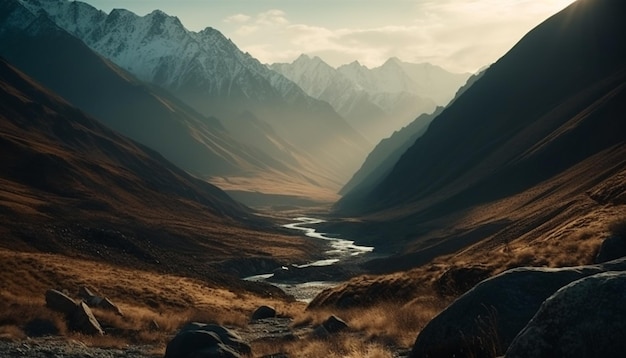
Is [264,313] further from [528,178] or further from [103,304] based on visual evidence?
[528,178]

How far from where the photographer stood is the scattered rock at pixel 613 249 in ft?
61.2

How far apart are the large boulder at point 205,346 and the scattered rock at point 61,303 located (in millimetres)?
10952

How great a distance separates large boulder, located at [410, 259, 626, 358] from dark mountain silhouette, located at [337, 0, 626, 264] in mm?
67722

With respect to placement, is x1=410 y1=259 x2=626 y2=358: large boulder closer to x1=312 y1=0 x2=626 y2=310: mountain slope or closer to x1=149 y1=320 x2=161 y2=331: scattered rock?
x1=312 y1=0 x2=626 y2=310: mountain slope

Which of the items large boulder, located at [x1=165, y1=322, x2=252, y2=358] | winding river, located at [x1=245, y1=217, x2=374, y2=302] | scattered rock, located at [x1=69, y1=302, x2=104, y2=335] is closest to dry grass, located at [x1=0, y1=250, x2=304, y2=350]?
scattered rock, located at [x1=69, y1=302, x2=104, y2=335]

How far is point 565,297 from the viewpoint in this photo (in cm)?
827

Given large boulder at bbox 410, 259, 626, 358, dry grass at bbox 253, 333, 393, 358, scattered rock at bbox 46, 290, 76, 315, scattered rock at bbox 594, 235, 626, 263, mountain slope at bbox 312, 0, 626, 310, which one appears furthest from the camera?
mountain slope at bbox 312, 0, 626, 310

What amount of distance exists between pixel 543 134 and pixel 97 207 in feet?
383

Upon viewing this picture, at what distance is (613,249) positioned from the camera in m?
19.0

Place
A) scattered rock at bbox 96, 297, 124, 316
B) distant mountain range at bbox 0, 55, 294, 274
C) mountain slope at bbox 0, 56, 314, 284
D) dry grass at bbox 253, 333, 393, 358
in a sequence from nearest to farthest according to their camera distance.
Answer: dry grass at bbox 253, 333, 393, 358 → scattered rock at bbox 96, 297, 124, 316 → mountain slope at bbox 0, 56, 314, 284 → distant mountain range at bbox 0, 55, 294, 274

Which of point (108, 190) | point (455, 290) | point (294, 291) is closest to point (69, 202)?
point (108, 190)

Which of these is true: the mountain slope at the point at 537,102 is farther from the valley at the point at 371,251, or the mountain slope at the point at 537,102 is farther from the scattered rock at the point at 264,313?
the scattered rock at the point at 264,313

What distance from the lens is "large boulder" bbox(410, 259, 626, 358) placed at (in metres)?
10.9

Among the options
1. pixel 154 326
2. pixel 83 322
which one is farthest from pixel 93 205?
pixel 83 322
